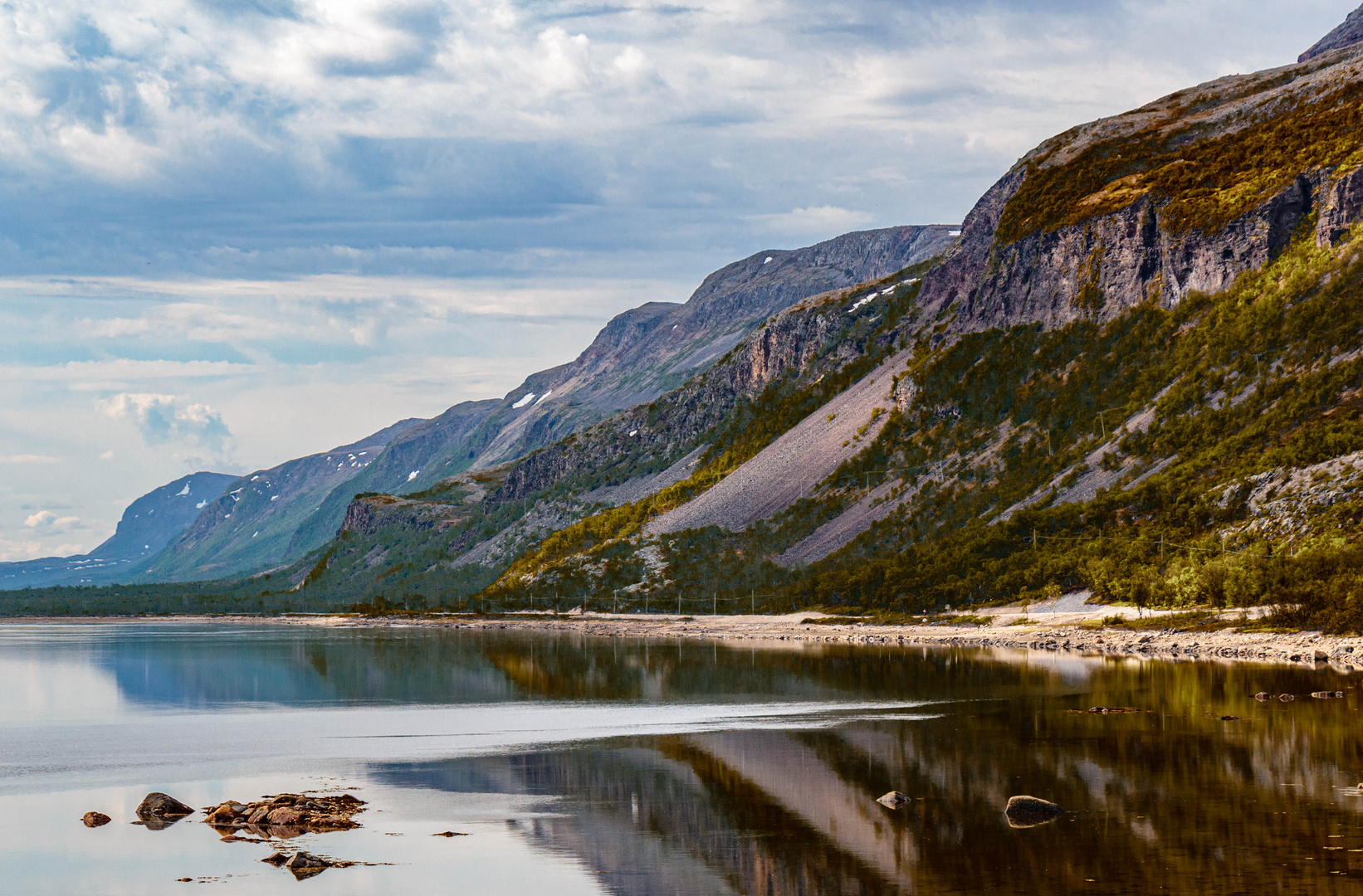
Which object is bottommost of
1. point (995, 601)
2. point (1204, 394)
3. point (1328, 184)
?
point (995, 601)

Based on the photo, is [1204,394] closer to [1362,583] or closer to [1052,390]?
[1052,390]

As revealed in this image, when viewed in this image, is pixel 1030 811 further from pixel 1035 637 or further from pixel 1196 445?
pixel 1196 445

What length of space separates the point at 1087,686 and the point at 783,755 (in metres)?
30.3

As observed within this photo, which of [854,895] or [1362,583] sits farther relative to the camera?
[1362,583]

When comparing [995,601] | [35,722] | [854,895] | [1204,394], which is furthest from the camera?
[1204,394]

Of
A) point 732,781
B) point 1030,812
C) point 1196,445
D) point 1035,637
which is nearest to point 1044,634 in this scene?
point 1035,637

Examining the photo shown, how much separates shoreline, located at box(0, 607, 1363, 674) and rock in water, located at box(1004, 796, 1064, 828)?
50384mm

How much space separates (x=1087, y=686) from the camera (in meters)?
76.4

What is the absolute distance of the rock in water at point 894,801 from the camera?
41.3 meters

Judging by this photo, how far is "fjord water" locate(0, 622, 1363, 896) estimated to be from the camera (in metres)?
33.2

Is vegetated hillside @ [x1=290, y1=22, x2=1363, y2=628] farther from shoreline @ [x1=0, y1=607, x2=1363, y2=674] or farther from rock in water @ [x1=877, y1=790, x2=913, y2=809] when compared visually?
rock in water @ [x1=877, y1=790, x2=913, y2=809]

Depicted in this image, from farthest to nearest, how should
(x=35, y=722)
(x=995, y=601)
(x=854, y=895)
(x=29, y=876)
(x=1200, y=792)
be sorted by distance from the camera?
(x=995, y=601), (x=35, y=722), (x=1200, y=792), (x=29, y=876), (x=854, y=895)

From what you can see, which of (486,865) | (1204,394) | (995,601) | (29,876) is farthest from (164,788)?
(1204,394)

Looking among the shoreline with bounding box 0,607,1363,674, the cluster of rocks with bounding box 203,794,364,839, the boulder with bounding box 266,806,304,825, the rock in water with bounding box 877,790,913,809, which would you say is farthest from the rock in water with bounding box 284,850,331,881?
the shoreline with bounding box 0,607,1363,674
